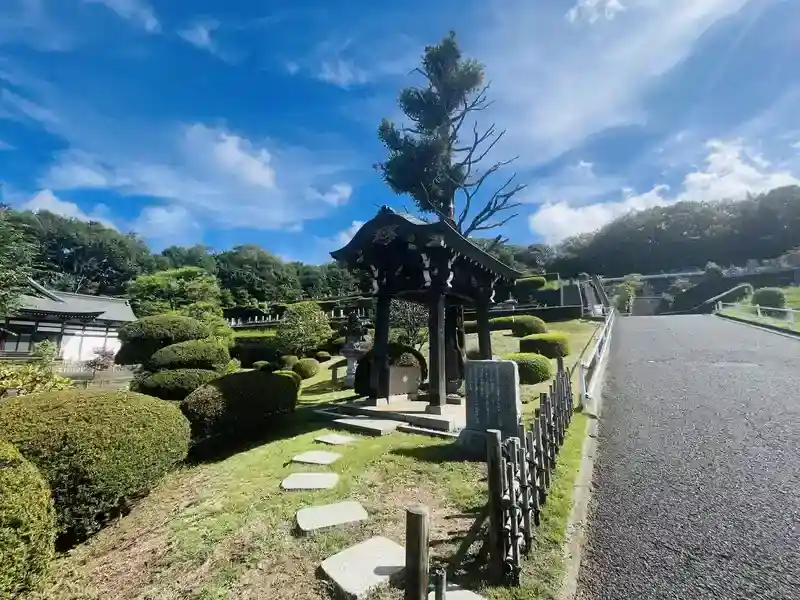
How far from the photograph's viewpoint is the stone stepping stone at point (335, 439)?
6.19 meters

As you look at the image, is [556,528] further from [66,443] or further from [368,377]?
[368,377]

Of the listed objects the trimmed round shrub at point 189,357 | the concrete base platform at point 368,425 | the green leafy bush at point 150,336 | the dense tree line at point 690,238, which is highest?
the dense tree line at point 690,238

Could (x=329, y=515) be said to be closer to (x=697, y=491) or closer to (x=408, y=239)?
(x=697, y=491)

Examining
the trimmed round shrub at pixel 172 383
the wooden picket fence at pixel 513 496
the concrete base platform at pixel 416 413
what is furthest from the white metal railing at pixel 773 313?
the trimmed round shrub at pixel 172 383

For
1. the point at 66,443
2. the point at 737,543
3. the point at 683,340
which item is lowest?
the point at 737,543

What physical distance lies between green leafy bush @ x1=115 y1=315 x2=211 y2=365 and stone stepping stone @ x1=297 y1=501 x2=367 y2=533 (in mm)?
7552

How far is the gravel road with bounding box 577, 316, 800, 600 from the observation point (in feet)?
9.14

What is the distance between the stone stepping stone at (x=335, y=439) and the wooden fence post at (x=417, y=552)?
13.7ft

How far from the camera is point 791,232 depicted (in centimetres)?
5547

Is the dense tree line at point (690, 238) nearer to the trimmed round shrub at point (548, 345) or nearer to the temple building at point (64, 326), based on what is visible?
the trimmed round shrub at point (548, 345)

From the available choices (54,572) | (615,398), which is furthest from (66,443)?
(615,398)

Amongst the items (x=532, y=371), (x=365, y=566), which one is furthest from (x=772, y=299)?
(x=365, y=566)

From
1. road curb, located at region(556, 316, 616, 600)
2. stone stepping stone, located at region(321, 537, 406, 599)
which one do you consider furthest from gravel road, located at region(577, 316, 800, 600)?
stone stepping stone, located at region(321, 537, 406, 599)

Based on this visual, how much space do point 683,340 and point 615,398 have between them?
1000 centimetres
